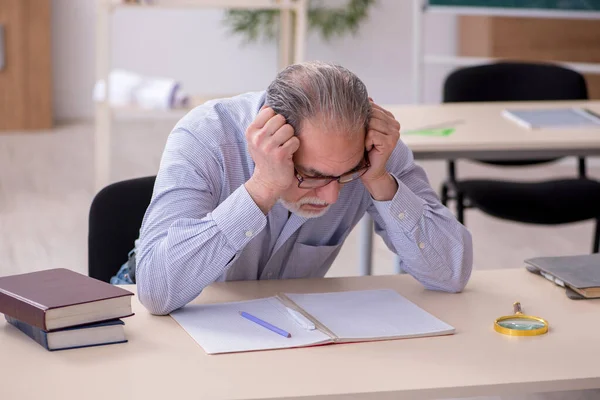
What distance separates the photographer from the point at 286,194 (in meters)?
1.74

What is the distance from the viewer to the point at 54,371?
1.41 meters

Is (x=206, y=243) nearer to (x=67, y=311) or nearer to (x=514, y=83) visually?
(x=67, y=311)

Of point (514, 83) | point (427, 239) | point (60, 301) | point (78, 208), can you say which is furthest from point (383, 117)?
point (78, 208)

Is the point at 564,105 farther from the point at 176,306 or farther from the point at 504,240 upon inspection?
the point at 176,306

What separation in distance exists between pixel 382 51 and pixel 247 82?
3.37 feet

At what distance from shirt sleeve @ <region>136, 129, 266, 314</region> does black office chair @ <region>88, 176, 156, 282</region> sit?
0.32 metres

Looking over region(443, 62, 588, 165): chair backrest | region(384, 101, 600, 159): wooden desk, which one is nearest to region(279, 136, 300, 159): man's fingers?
region(384, 101, 600, 159): wooden desk

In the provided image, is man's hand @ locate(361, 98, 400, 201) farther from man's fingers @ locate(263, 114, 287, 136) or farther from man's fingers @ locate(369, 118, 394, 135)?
man's fingers @ locate(263, 114, 287, 136)

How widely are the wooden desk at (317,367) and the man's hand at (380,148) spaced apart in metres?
0.27

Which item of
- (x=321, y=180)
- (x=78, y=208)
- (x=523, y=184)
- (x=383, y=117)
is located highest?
(x=383, y=117)

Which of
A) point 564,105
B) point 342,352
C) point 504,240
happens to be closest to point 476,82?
point 564,105

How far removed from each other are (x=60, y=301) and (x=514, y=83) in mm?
2833

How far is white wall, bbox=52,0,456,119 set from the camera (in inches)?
272

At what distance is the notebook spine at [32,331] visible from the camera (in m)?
1.49
